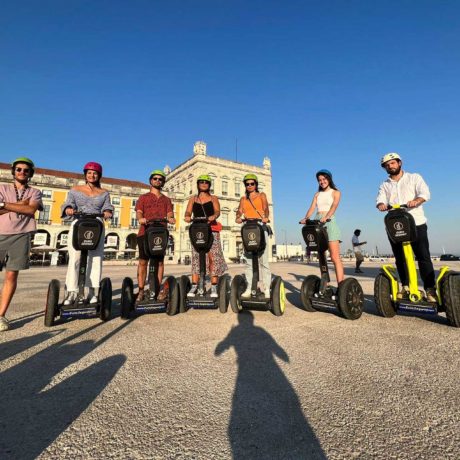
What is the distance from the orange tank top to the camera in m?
4.18

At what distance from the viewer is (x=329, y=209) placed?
4152mm

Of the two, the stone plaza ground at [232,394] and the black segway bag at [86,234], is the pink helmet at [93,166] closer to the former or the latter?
the black segway bag at [86,234]

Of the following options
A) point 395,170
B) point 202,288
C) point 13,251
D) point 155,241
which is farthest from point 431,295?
point 13,251

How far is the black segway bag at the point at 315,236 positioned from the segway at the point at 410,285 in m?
0.77

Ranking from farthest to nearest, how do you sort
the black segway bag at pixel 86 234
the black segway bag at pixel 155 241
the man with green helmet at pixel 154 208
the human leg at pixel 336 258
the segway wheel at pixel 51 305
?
the man with green helmet at pixel 154 208, the human leg at pixel 336 258, the black segway bag at pixel 155 241, the black segway bag at pixel 86 234, the segway wheel at pixel 51 305

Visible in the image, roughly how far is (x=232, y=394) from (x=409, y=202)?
3.18m

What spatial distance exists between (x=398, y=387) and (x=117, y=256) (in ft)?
122

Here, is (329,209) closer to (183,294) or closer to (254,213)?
(254,213)

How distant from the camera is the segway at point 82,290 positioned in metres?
3.08

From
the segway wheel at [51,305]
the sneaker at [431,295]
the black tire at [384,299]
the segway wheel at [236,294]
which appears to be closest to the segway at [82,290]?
the segway wheel at [51,305]

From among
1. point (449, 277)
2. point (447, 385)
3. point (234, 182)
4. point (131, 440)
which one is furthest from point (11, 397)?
point (234, 182)

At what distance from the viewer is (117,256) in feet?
115

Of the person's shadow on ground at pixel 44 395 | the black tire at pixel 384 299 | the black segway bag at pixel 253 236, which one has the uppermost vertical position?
the black segway bag at pixel 253 236

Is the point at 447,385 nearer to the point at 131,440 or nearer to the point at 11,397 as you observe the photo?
the point at 131,440
